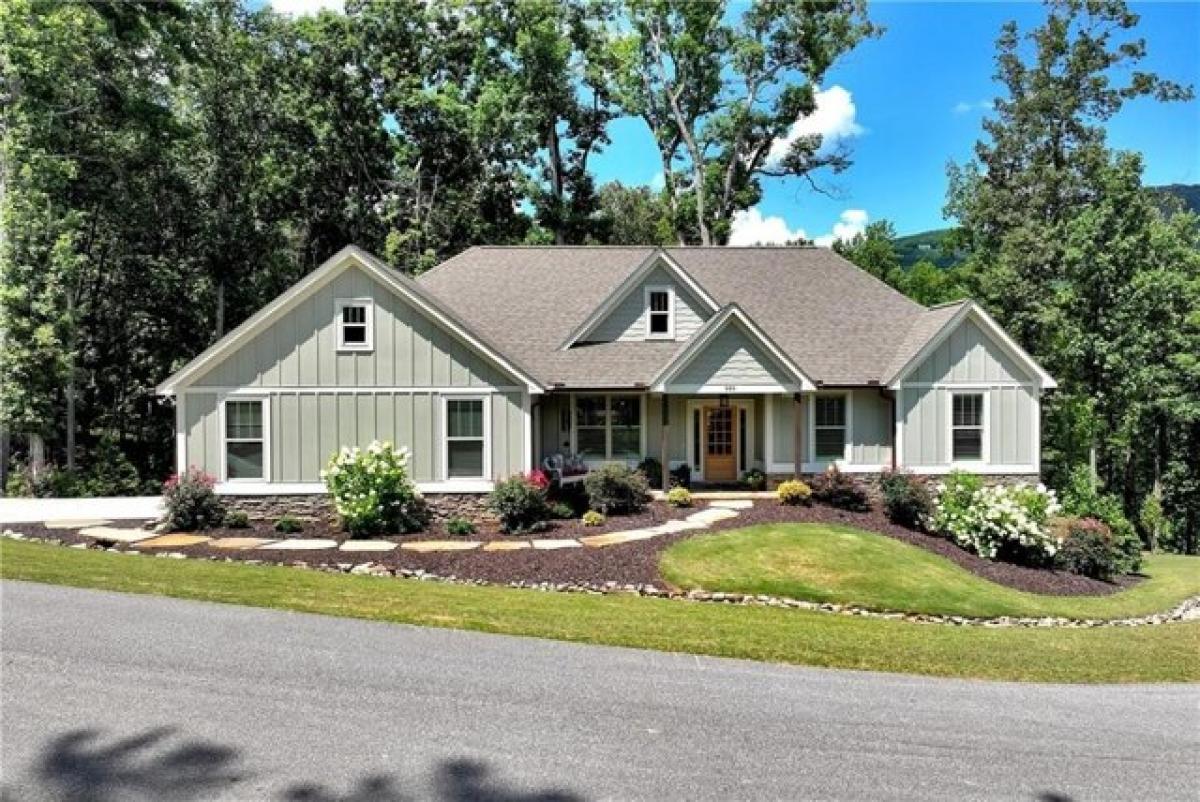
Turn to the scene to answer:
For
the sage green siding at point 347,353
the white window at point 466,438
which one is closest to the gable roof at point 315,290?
the sage green siding at point 347,353

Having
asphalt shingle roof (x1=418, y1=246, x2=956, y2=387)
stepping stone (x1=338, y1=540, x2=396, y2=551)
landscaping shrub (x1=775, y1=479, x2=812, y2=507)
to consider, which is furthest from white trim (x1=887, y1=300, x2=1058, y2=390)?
stepping stone (x1=338, y1=540, x2=396, y2=551)

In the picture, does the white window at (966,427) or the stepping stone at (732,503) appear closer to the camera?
the stepping stone at (732,503)

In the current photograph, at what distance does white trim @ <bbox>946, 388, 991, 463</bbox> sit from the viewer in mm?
17266

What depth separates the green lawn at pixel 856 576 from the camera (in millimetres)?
10688

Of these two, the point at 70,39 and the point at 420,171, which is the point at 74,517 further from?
the point at 420,171

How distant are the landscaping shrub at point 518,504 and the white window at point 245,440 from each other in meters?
5.04

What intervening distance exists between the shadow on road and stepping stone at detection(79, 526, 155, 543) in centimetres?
913

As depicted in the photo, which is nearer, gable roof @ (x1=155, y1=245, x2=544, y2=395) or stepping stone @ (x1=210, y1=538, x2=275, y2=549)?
stepping stone @ (x1=210, y1=538, x2=275, y2=549)

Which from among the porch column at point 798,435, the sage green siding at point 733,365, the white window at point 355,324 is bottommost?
the porch column at point 798,435

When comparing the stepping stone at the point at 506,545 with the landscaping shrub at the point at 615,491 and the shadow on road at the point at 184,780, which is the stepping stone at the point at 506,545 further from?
the shadow on road at the point at 184,780

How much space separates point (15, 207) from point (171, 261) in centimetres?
565

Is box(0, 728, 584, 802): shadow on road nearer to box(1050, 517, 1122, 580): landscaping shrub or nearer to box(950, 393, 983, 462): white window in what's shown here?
box(1050, 517, 1122, 580): landscaping shrub

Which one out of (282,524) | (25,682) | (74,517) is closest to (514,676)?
(25,682)

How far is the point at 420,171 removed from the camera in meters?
31.6
